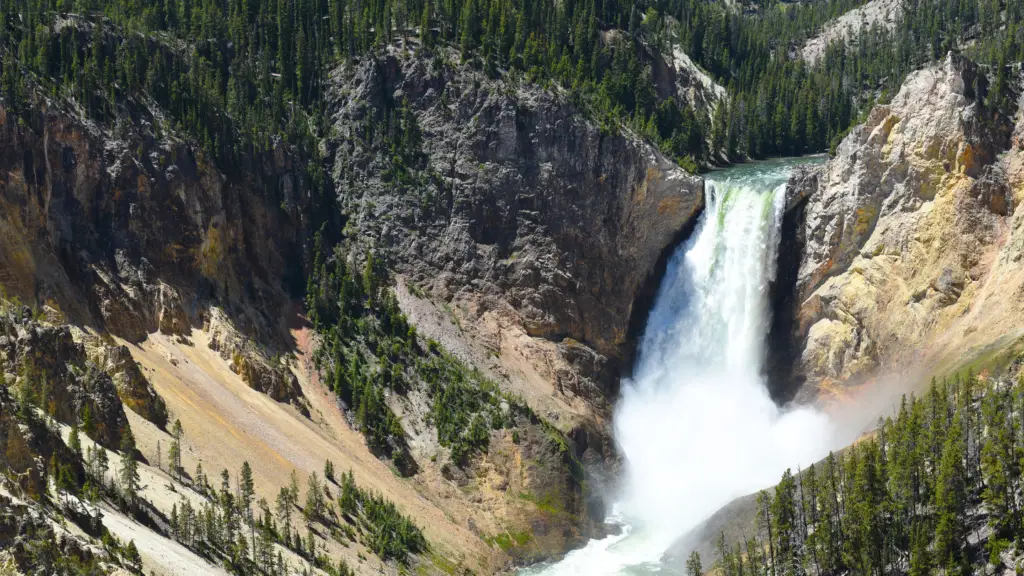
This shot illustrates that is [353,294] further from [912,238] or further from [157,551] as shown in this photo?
[912,238]

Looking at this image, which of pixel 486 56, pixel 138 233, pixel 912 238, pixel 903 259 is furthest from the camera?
pixel 486 56

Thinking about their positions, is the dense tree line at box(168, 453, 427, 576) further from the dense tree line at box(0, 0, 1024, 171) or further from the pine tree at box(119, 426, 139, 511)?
the dense tree line at box(0, 0, 1024, 171)

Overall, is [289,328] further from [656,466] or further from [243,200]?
[656,466]

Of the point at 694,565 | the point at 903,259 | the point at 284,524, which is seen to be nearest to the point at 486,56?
the point at 903,259

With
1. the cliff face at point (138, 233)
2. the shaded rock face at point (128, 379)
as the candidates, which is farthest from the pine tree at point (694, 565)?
the shaded rock face at point (128, 379)

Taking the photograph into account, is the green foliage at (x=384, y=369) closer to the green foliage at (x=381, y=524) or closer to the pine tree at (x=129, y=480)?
the green foliage at (x=381, y=524)

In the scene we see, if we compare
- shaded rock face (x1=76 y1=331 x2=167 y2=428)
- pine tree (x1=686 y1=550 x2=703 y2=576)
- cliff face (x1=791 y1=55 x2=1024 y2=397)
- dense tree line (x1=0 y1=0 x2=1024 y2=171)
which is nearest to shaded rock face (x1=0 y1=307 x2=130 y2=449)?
shaded rock face (x1=76 y1=331 x2=167 y2=428)
